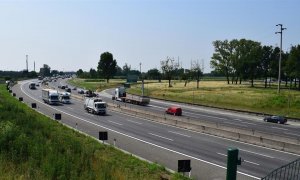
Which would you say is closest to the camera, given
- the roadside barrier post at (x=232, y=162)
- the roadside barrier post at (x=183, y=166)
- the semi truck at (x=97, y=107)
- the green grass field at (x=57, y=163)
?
the roadside barrier post at (x=232, y=162)

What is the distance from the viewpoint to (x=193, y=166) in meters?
25.7

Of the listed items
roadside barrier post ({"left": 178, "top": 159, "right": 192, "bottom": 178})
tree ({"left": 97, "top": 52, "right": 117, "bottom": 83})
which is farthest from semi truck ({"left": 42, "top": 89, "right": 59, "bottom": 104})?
tree ({"left": 97, "top": 52, "right": 117, "bottom": 83})

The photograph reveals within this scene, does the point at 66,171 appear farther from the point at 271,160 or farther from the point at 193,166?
the point at 271,160

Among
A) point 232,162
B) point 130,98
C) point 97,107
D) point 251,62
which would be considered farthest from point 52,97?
point 251,62

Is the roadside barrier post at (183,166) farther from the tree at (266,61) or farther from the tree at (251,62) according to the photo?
the tree at (266,61)

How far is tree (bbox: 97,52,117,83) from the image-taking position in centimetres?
17862

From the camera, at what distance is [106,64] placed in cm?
17925

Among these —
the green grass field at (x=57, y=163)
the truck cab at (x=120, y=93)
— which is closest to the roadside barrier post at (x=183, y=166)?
the green grass field at (x=57, y=163)

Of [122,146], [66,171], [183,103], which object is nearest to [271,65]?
[183,103]

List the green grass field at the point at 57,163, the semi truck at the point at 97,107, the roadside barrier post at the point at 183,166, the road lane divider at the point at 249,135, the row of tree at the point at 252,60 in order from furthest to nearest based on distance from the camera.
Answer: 1. the row of tree at the point at 252,60
2. the semi truck at the point at 97,107
3. the road lane divider at the point at 249,135
4. the roadside barrier post at the point at 183,166
5. the green grass field at the point at 57,163

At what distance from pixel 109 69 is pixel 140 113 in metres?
124

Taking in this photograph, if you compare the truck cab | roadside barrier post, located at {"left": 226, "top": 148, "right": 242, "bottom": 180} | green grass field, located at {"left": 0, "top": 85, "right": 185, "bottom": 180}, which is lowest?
the truck cab

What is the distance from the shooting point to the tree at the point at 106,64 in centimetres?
17862

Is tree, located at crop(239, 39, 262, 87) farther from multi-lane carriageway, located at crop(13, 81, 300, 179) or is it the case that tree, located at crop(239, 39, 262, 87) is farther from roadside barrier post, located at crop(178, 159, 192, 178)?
roadside barrier post, located at crop(178, 159, 192, 178)
